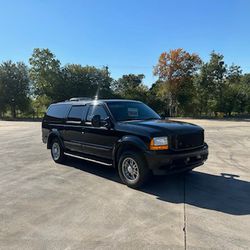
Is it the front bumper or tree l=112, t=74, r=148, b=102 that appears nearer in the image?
the front bumper

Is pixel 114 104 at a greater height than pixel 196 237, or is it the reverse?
pixel 114 104

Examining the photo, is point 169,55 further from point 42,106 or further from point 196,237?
point 196,237

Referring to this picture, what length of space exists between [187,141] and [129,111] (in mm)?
1798

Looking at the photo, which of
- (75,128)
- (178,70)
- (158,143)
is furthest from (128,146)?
(178,70)

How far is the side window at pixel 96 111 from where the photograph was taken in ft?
22.6

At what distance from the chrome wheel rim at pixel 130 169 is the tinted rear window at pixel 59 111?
3.07m

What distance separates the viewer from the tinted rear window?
8.40 metres

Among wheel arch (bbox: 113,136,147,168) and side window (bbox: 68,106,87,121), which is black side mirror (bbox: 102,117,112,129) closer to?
wheel arch (bbox: 113,136,147,168)

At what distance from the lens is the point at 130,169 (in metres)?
6.03

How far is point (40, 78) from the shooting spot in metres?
48.4

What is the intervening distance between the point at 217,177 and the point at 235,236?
10.3 feet

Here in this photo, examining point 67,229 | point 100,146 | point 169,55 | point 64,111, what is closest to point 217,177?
point 100,146

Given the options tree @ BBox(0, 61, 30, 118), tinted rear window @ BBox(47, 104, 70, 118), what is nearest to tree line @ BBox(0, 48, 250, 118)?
tree @ BBox(0, 61, 30, 118)

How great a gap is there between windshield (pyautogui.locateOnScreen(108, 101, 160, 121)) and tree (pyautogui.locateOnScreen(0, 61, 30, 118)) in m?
44.5
